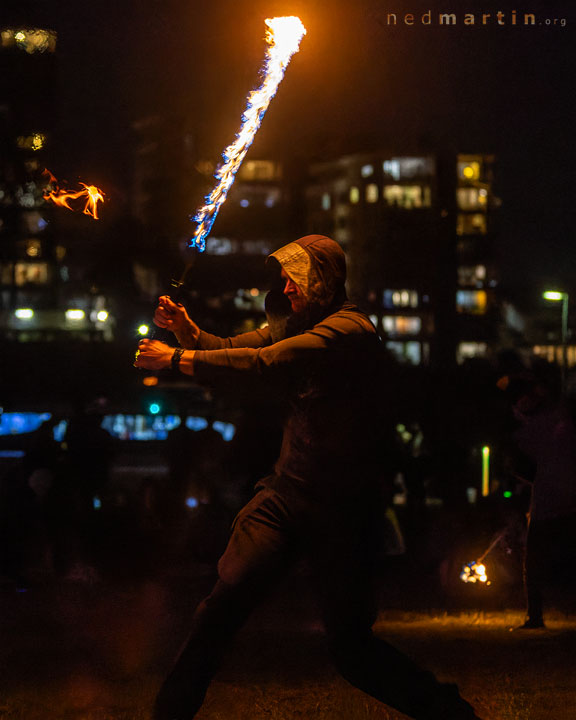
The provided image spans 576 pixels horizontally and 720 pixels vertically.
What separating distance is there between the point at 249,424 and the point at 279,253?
18.9 feet

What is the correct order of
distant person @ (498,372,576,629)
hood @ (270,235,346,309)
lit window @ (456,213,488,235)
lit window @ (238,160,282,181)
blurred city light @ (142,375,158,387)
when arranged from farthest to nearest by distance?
lit window @ (456,213,488,235)
lit window @ (238,160,282,181)
distant person @ (498,372,576,629)
blurred city light @ (142,375,158,387)
hood @ (270,235,346,309)

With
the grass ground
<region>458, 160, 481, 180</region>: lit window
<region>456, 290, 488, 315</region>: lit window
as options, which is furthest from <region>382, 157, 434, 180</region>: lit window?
the grass ground

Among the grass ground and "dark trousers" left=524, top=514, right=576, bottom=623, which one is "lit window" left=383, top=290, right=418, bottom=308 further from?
"dark trousers" left=524, top=514, right=576, bottom=623

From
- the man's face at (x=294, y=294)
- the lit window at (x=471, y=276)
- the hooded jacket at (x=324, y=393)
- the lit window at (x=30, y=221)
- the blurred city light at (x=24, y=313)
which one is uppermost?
the lit window at (x=30, y=221)

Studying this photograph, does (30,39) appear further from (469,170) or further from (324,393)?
(469,170)

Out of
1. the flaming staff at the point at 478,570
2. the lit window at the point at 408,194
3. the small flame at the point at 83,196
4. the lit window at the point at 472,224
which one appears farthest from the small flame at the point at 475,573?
the lit window at the point at 408,194

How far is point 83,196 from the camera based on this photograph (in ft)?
15.8

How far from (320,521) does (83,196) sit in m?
2.39

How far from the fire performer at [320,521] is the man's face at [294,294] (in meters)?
0.21

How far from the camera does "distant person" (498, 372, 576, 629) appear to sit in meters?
6.53

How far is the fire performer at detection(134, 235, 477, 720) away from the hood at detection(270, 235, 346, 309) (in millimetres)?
169

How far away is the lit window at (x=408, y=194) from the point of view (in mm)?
85562

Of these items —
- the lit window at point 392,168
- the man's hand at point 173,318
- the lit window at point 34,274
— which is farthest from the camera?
the lit window at point 392,168

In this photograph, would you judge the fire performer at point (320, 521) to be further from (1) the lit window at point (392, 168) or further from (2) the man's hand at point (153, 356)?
(1) the lit window at point (392, 168)
